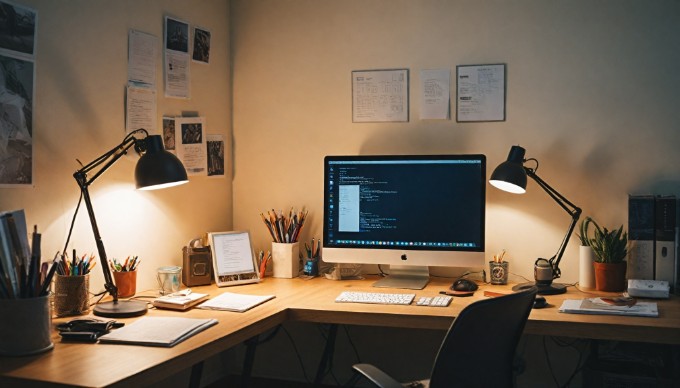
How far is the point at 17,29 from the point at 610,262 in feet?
7.53

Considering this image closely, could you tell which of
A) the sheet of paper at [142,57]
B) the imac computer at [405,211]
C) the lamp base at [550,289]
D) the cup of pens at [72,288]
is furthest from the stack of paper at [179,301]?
the lamp base at [550,289]

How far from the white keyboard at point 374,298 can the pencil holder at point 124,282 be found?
30.6 inches

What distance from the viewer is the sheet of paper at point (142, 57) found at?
271 cm

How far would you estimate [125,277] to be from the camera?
102 inches

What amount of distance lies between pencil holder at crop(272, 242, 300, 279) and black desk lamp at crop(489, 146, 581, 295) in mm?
941

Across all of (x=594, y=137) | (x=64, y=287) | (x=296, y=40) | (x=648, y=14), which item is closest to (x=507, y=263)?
(x=594, y=137)

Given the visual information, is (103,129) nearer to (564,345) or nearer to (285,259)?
(285,259)

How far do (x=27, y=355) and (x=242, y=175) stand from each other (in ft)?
5.55

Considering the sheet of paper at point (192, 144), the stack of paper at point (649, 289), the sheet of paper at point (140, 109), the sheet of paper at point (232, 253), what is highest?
the sheet of paper at point (140, 109)

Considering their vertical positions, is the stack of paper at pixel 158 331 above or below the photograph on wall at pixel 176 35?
below

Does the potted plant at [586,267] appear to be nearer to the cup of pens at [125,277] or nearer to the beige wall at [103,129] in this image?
the beige wall at [103,129]

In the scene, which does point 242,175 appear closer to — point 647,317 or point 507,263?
point 507,263

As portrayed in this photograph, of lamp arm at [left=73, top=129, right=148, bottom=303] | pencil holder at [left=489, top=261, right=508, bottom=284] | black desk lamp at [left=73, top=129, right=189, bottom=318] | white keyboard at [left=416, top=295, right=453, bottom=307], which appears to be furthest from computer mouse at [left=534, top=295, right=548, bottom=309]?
lamp arm at [left=73, top=129, right=148, bottom=303]

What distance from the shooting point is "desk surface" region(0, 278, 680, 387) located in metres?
1.73
